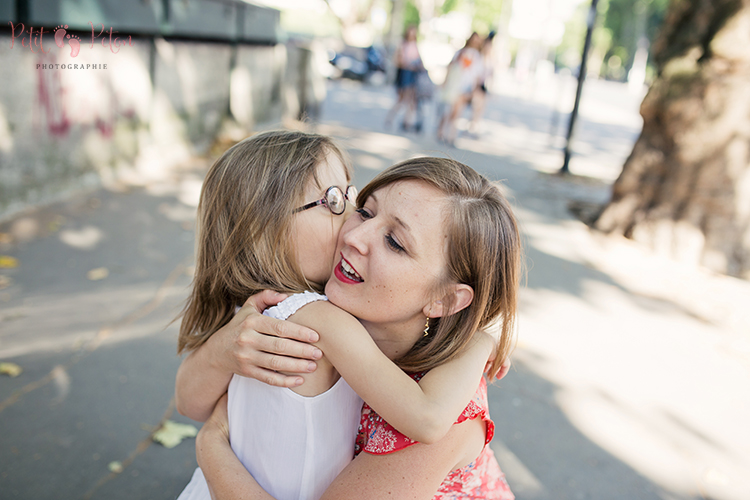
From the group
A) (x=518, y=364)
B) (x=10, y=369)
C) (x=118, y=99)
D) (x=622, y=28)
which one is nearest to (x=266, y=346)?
(x=10, y=369)

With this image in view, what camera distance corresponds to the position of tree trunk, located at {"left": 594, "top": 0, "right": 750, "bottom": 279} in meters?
5.48

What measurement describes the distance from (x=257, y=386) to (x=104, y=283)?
3173mm

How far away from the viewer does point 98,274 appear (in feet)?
14.1

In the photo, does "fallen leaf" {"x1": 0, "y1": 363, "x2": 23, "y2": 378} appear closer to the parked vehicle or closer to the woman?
the woman

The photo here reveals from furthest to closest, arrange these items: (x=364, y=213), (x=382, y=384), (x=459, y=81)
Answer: (x=459, y=81) → (x=364, y=213) → (x=382, y=384)

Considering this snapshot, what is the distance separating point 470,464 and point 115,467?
1864 millimetres

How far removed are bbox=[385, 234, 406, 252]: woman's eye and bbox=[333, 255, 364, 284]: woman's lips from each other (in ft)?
0.39

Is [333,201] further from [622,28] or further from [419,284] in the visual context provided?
[622,28]

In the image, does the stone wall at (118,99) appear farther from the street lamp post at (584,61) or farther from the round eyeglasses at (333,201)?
the street lamp post at (584,61)

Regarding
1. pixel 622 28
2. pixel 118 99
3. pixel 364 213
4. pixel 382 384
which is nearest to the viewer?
pixel 382 384

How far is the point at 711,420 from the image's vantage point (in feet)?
11.5

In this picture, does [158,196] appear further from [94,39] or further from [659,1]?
[659,1]

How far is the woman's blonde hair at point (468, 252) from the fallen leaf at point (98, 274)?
3327mm

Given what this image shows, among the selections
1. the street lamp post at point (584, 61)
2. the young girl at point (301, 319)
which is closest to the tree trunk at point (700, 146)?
the street lamp post at point (584, 61)
